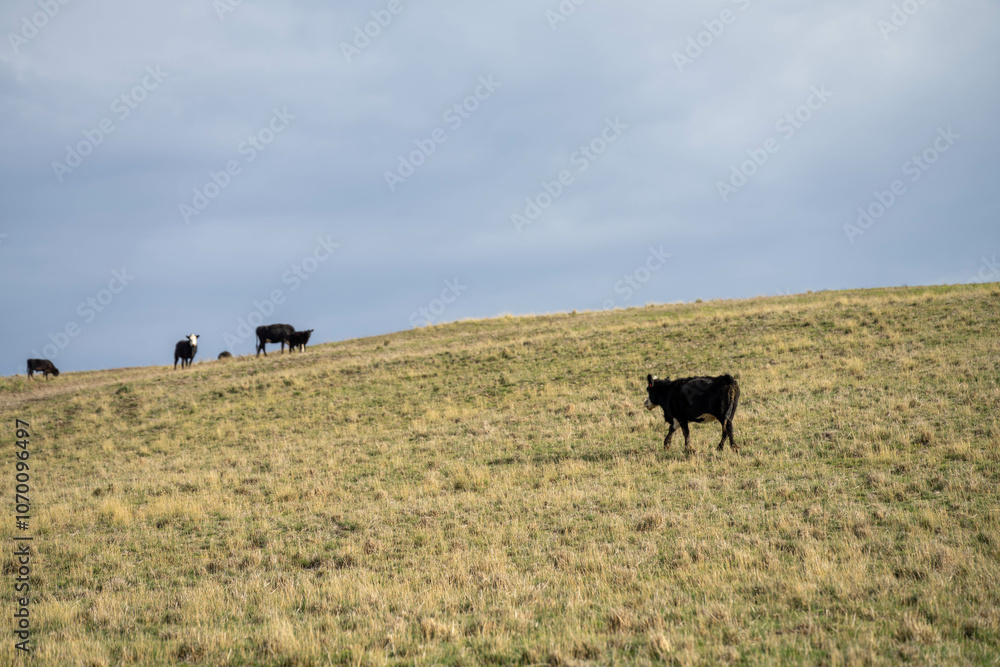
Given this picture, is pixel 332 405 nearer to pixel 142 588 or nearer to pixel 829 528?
pixel 142 588

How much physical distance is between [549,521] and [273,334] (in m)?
39.8

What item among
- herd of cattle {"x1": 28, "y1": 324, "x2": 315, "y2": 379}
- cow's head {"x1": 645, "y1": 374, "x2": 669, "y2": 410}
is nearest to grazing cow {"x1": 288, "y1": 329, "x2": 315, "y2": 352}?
herd of cattle {"x1": 28, "y1": 324, "x2": 315, "y2": 379}

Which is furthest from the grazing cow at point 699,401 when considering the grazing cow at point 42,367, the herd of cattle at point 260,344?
the grazing cow at point 42,367

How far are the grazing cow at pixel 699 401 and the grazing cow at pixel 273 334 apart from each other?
3614 centimetres

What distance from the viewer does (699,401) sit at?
15.2 meters

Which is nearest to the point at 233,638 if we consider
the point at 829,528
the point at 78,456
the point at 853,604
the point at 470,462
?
the point at 853,604

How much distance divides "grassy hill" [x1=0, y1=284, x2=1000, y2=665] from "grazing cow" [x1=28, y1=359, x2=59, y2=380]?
767 inches

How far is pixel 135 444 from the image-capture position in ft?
77.3

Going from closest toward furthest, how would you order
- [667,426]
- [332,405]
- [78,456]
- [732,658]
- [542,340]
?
[732,658] → [667,426] → [78,456] → [332,405] → [542,340]

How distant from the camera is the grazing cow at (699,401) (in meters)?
14.7

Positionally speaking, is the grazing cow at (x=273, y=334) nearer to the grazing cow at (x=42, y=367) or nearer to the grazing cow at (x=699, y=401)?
the grazing cow at (x=42, y=367)

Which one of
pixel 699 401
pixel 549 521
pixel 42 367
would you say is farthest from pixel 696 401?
pixel 42 367

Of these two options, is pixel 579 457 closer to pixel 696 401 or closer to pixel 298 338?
pixel 696 401

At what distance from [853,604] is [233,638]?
648 centimetres
